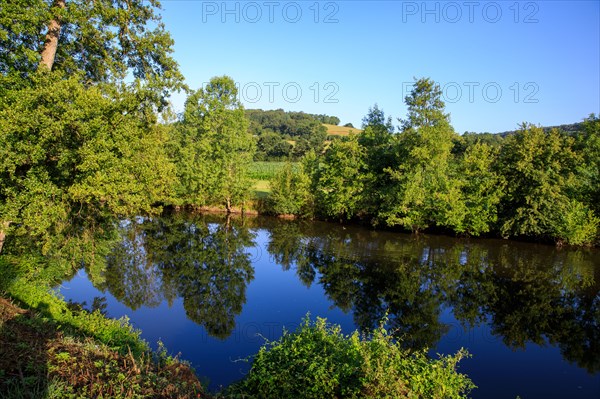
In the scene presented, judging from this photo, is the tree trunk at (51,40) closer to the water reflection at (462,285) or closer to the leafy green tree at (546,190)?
the water reflection at (462,285)

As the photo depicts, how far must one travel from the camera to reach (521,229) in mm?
27422

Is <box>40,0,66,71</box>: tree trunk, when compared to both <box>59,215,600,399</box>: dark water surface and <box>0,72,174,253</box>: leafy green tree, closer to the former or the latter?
<box>0,72,174,253</box>: leafy green tree

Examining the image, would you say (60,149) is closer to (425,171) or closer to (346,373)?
(346,373)

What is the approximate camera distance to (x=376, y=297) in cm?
1709

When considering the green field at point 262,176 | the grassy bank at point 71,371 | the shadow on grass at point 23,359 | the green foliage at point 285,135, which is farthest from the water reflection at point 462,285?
the green foliage at point 285,135

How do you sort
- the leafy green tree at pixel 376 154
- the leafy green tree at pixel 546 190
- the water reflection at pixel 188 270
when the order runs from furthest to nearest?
the leafy green tree at pixel 376 154 → the leafy green tree at pixel 546 190 → the water reflection at pixel 188 270

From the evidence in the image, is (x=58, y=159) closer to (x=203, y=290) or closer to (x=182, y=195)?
(x=203, y=290)

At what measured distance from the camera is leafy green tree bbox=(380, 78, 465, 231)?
2845 cm

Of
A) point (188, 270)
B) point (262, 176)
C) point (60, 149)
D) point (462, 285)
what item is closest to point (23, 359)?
point (60, 149)

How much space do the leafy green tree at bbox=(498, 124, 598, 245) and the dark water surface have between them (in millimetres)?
1486

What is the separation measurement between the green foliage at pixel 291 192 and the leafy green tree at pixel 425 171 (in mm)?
9298

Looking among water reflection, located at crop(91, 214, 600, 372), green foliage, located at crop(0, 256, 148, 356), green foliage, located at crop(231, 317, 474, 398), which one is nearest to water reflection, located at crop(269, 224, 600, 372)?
water reflection, located at crop(91, 214, 600, 372)

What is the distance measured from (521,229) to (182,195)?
30202 mm

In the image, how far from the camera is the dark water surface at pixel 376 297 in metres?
12.1
